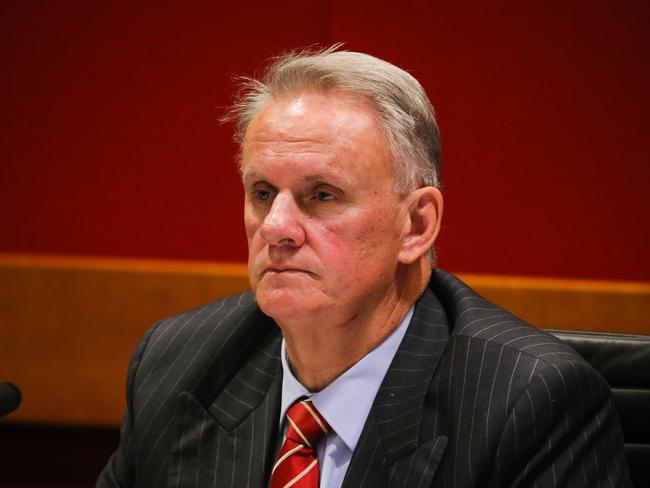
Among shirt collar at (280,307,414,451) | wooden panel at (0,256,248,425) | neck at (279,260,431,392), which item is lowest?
wooden panel at (0,256,248,425)

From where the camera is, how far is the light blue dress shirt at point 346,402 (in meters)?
1.40

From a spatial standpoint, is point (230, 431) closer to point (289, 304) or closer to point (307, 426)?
point (307, 426)

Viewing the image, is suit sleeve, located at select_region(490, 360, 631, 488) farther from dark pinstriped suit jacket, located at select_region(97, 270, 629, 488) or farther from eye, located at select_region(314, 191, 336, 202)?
eye, located at select_region(314, 191, 336, 202)

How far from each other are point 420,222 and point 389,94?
229 millimetres

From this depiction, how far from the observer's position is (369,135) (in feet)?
4.45

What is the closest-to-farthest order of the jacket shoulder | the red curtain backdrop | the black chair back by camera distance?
the jacket shoulder, the black chair back, the red curtain backdrop

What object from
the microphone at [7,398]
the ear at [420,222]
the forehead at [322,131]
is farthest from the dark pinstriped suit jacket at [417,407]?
the forehead at [322,131]

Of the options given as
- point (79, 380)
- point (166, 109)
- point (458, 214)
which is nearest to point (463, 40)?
point (458, 214)

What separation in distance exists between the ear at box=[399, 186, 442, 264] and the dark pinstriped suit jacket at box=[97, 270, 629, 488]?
132mm

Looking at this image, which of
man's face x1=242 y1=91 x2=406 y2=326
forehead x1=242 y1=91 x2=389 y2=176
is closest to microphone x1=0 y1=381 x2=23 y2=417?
man's face x1=242 y1=91 x2=406 y2=326

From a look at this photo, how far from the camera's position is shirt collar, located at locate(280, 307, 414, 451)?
1.41 m

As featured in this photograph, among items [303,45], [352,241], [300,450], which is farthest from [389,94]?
[303,45]

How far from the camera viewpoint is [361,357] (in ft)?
4.82

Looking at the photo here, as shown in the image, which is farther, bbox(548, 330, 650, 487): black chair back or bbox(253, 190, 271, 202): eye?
bbox(548, 330, 650, 487): black chair back
